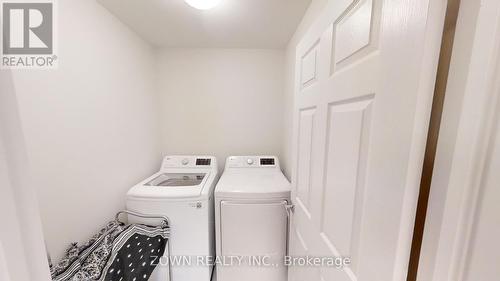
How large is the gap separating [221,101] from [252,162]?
0.81 metres

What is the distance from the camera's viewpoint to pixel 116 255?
3.67ft

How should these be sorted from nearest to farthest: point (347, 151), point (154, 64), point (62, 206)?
point (347, 151)
point (62, 206)
point (154, 64)

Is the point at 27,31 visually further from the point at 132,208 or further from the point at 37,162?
the point at 132,208

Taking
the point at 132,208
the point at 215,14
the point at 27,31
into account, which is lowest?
the point at 132,208

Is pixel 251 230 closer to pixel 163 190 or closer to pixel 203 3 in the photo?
pixel 163 190

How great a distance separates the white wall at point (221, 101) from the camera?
2.15m

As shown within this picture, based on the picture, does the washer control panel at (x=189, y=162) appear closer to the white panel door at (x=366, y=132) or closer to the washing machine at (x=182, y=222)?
the washing machine at (x=182, y=222)

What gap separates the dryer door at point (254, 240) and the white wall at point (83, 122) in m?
0.91

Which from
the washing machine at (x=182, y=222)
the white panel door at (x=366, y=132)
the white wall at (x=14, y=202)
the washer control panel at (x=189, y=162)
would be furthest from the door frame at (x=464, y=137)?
the washer control panel at (x=189, y=162)

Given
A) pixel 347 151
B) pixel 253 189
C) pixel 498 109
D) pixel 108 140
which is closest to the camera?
pixel 498 109

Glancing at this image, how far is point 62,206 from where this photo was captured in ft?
3.45

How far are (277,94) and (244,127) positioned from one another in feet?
1.84

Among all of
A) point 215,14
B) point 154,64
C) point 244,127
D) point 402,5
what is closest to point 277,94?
point 244,127

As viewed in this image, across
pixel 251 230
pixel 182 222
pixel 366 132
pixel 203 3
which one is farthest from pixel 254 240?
pixel 203 3
